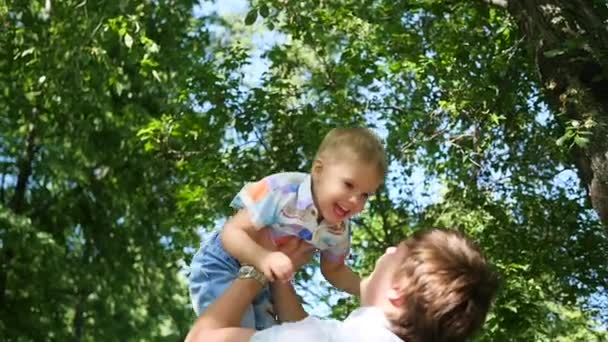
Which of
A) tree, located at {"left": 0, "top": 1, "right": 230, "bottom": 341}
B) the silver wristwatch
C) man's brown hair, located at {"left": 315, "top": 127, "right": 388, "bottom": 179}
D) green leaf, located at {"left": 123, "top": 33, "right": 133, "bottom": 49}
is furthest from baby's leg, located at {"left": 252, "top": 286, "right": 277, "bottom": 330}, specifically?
tree, located at {"left": 0, "top": 1, "right": 230, "bottom": 341}

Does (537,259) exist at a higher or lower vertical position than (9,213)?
lower

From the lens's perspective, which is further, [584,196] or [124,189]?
[124,189]

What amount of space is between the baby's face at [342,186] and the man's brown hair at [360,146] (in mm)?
16

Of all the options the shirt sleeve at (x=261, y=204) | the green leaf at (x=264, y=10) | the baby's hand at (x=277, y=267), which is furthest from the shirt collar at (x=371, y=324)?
the green leaf at (x=264, y=10)

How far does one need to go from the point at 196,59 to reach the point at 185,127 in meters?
1.14

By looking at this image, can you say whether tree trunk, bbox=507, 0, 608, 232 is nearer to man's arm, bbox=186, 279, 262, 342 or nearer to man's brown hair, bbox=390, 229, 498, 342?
man's arm, bbox=186, 279, 262, 342

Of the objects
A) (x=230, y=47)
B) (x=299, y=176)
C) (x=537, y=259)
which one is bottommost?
(x=299, y=176)

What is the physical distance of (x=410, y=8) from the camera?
28.2 feet

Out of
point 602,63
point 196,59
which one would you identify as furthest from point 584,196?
point 196,59

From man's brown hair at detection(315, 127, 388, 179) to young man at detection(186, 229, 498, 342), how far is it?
520 mm

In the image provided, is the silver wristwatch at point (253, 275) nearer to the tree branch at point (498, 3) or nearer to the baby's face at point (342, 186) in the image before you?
the baby's face at point (342, 186)

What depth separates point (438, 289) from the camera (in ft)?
6.60

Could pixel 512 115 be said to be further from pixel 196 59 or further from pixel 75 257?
pixel 75 257

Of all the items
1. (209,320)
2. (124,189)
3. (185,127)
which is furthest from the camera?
(124,189)
